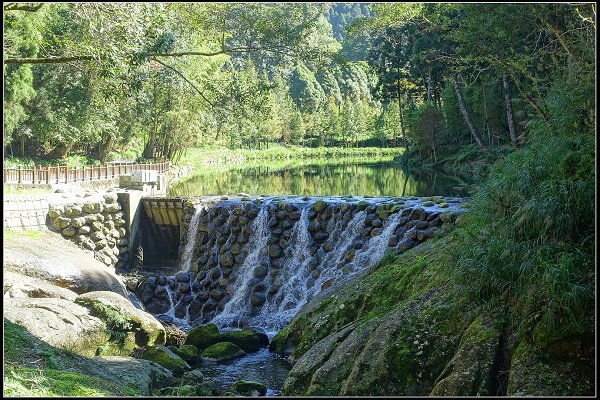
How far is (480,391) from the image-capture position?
19.0 ft

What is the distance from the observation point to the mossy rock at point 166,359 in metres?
9.65

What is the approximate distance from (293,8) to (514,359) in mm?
5833

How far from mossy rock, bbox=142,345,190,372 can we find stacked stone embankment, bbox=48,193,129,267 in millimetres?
6893

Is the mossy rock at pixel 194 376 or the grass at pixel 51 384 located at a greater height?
the grass at pixel 51 384

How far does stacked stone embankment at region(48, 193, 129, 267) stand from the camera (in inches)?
627

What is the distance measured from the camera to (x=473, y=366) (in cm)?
597

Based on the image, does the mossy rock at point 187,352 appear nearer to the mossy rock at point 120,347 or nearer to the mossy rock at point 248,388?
the mossy rock at point 120,347

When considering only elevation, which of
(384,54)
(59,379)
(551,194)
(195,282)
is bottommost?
(195,282)

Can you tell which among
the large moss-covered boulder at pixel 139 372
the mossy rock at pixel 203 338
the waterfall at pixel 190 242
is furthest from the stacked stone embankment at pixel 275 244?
the large moss-covered boulder at pixel 139 372

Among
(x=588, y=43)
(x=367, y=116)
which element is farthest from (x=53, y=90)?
(x=367, y=116)


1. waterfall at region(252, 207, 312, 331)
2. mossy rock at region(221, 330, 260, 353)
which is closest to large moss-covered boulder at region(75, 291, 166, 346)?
mossy rock at region(221, 330, 260, 353)

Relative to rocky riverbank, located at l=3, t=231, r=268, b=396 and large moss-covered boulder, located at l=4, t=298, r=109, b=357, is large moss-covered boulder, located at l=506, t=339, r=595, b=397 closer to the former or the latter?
rocky riverbank, located at l=3, t=231, r=268, b=396

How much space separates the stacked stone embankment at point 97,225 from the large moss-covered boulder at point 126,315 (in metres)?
5.28

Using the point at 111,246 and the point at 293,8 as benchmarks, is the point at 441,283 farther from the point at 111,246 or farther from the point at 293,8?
the point at 111,246
